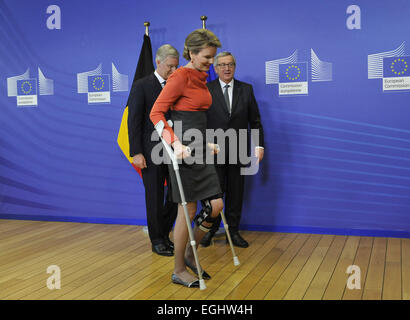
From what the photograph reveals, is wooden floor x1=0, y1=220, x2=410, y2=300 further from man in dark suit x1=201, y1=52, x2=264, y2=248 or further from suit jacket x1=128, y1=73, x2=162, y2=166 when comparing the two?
suit jacket x1=128, y1=73, x2=162, y2=166

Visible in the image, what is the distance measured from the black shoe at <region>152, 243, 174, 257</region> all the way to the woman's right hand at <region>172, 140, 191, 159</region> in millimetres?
1233

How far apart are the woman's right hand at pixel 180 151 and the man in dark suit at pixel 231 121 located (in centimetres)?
130

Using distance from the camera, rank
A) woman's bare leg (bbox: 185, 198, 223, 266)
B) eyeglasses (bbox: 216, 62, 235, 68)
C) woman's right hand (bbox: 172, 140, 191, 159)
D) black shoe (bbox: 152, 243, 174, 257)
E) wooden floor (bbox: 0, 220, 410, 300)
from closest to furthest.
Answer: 1. woman's right hand (bbox: 172, 140, 191, 159)
2. wooden floor (bbox: 0, 220, 410, 300)
3. woman's bare leg (bbox: 185, 198, 223, 266)
4. black shoe (bbox: 152, 243, 174, 257)
5. eyeglasses (bbox: 216, 62, 235, 68)

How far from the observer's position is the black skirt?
2.59 meters

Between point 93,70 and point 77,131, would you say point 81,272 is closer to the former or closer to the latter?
point 77,131

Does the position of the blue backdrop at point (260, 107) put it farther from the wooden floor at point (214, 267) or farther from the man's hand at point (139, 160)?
the man's hand at point (139, 160)

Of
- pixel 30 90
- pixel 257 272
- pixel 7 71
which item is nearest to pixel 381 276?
pixel 257 272

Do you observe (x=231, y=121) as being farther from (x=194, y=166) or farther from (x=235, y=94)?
(x=194, y=166)

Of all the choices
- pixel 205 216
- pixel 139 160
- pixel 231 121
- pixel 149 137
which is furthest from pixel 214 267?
pixel 231 121

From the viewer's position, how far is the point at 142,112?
11.5 ft

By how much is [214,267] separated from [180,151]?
3.41 ft

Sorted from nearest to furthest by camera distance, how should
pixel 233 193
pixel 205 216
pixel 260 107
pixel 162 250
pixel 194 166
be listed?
pixel 194 166
pixel 205 216
pixel 162 250
pixel 233 193
pixel 260 107

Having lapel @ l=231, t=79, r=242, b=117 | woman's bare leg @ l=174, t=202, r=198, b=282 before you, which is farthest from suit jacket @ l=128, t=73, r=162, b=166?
woman's bare leg @ l=174, t=202, r=198, b=282

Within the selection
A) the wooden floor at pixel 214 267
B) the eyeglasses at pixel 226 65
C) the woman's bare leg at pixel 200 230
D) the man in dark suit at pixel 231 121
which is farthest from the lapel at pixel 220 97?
the woman's bare leg at pixel 200 230
